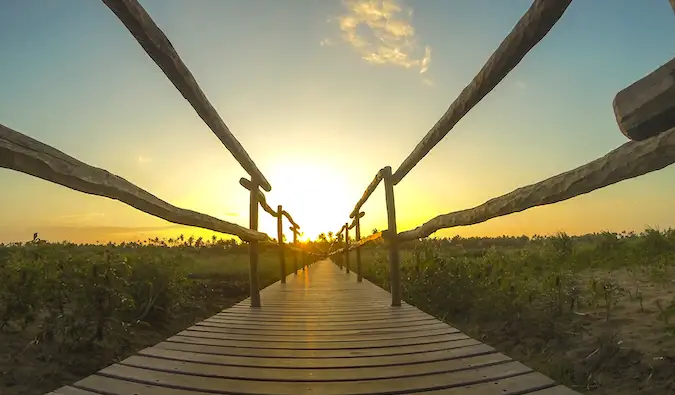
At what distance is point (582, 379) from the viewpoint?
157 inches

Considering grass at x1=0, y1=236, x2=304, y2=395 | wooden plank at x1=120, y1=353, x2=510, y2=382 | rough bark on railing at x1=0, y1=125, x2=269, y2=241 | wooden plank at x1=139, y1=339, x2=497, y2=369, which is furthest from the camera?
grass at x1=0, y1=236, x2=304, y2=395

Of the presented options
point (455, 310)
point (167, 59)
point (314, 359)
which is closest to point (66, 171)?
point (167, 59)

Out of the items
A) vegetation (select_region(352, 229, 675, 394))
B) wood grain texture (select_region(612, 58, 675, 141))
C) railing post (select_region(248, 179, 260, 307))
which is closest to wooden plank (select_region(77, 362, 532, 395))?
wood grain texture (select_region(612, 58, 675, 141))

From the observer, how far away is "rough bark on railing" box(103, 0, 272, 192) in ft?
5.98

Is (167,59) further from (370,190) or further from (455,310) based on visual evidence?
(455,310)

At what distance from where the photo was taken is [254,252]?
457 centimetres

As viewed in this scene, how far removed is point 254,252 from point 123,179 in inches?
117

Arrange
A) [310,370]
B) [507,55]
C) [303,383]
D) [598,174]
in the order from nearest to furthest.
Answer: [598,174] < [507,55] < [303,383] < [310,370]

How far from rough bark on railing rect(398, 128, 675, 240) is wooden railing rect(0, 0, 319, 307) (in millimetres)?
1393

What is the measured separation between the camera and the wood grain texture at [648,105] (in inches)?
34.5

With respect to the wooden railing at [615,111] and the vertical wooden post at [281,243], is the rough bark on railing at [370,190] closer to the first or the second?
the vertical wooden post at [281,243]

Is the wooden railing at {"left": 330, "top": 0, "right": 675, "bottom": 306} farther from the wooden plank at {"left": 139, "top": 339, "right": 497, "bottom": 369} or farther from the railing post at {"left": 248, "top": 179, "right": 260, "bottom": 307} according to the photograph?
the railing post at {"left": 248, "top": 179, "right": 260, "bottom": 307}

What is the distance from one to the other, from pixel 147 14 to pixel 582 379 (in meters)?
4.21

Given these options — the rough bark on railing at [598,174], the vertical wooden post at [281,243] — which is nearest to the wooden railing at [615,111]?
the rough bark on railing at [598,174]
